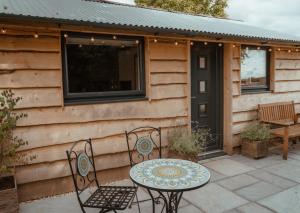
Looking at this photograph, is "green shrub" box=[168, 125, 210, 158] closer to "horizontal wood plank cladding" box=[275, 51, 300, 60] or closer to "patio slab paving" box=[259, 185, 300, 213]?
"patio slab paving" box=[259, 185, 300, 213]

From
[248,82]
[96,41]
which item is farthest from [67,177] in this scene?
[248,82]

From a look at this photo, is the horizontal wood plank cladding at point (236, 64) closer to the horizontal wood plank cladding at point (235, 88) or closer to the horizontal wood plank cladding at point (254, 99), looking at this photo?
the horizontal wood plank cladding at point (235, 88)

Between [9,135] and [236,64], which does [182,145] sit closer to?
[236,64]

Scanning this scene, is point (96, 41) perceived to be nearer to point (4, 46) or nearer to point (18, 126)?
point (4, 46)

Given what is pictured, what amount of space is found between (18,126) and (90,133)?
0.98 m

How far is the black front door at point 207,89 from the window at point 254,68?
0.67 metres

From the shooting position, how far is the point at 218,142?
5613 mm

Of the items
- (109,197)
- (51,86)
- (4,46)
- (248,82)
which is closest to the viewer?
(109,197)

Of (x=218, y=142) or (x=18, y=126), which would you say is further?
(x=218, y=142)

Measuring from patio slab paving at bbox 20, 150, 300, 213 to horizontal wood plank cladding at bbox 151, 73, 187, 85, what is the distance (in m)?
1.68

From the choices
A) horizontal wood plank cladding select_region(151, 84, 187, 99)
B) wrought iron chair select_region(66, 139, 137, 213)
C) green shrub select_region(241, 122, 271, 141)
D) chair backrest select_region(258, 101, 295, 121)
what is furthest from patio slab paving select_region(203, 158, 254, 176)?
wrought iron chair select_region(66, 139, 137, 213)

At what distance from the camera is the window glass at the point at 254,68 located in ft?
19.0

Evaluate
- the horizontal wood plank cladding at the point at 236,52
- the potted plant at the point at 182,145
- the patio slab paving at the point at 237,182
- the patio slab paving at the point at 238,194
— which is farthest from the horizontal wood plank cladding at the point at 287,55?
the patio slab paving at the point at 237,182

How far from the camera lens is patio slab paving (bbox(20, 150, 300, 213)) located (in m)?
3.26
